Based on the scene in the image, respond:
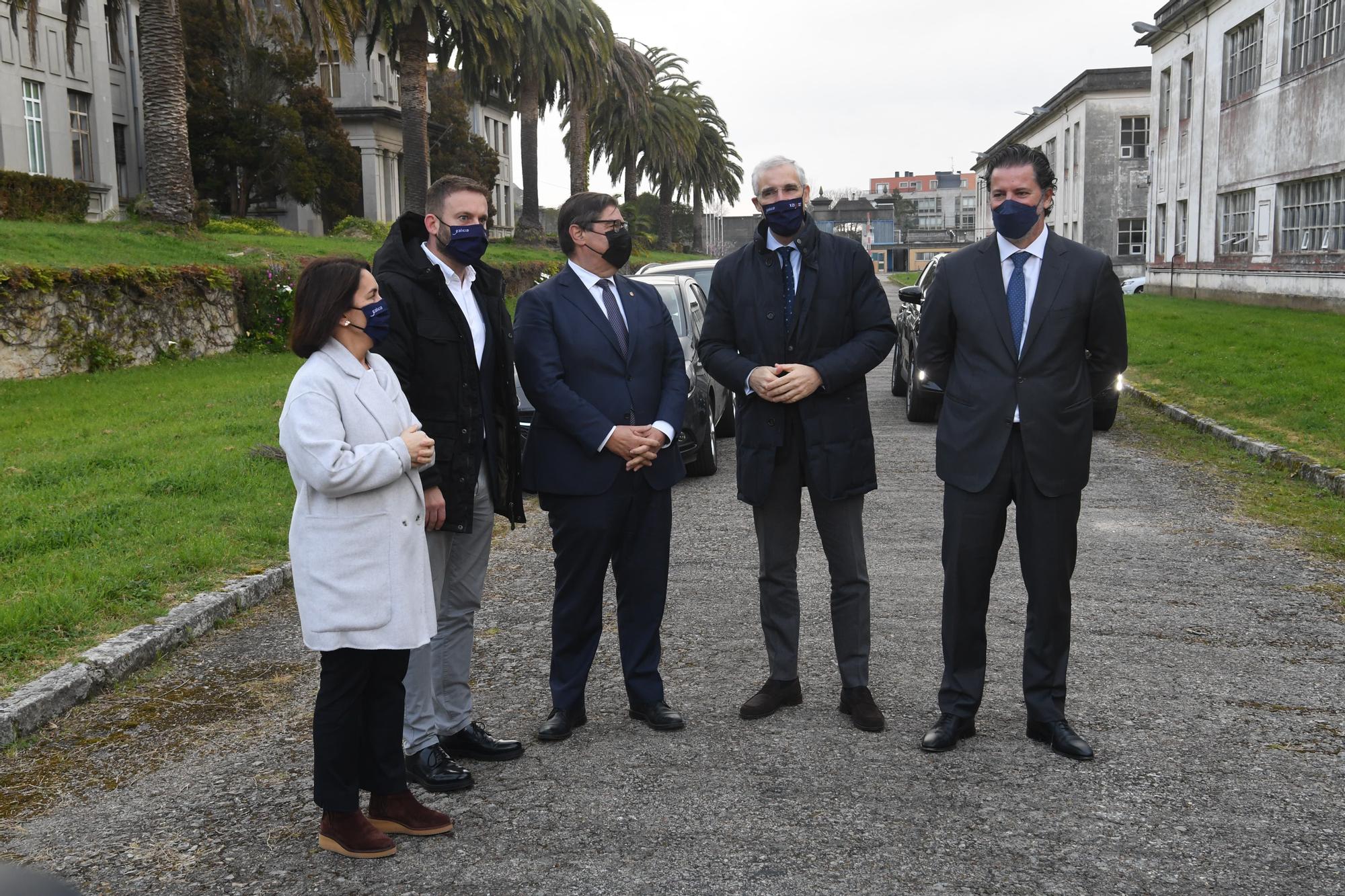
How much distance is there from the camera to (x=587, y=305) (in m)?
4.66

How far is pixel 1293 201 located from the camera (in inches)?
1150

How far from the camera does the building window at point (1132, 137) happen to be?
53.8 meters

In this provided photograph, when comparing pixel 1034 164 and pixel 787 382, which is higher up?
pixel 1034 164

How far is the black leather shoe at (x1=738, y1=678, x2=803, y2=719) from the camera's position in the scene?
4746 millimetres

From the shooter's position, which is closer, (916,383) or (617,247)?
(617,247)

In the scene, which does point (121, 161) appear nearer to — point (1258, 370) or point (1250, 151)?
point (1250, 151)

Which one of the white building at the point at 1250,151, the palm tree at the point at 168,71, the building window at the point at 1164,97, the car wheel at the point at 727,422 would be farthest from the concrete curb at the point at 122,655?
the building window at the point at 1164,97

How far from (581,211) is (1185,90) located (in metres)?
38.5

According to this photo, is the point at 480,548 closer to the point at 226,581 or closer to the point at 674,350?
the point at 674,350

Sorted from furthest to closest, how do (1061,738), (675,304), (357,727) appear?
(675,304) < (1061,738) < (357,727)

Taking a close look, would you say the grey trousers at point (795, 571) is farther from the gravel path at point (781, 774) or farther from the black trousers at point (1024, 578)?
the black trousers at point (1024, 578)

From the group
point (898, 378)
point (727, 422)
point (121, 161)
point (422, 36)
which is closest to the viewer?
point (727, 422)

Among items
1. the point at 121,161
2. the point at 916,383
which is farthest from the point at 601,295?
the point at 121,161

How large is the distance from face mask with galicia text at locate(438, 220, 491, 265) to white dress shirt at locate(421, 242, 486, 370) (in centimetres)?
6
